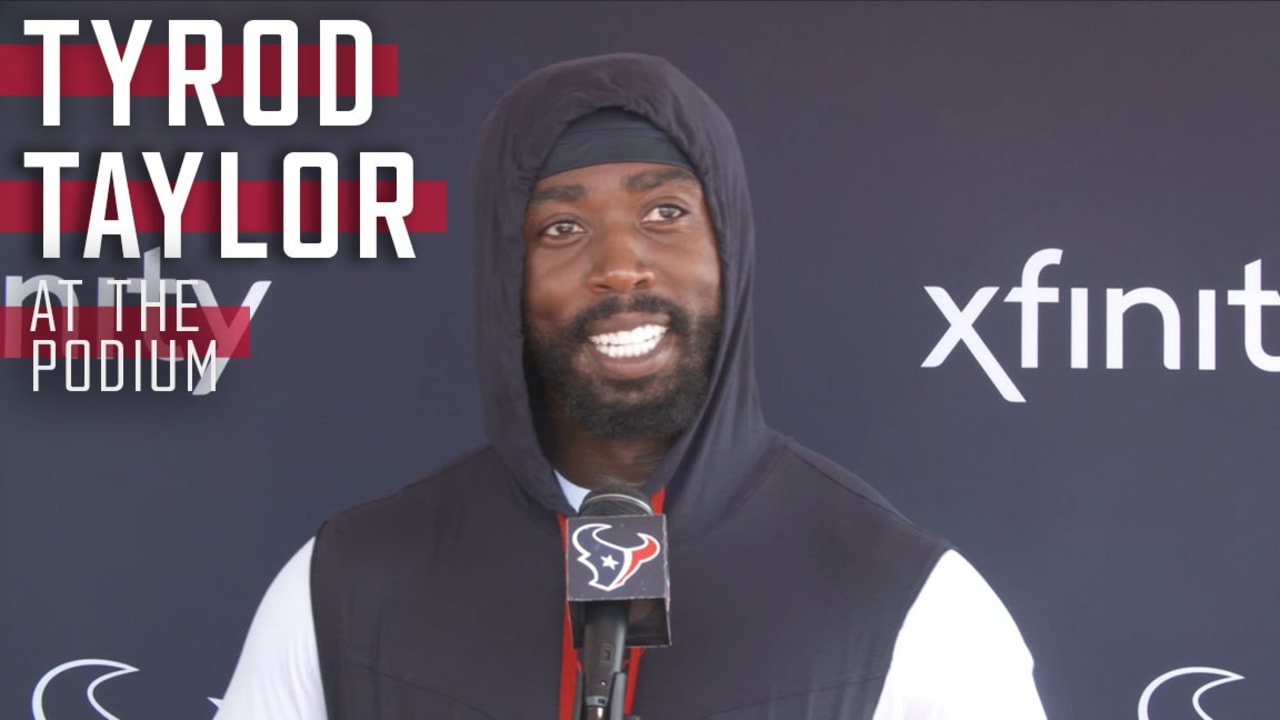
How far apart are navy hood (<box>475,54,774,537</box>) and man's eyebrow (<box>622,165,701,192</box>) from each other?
0.02 metres

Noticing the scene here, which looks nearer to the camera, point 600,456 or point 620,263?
point 620,263

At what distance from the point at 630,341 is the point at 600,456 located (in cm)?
17

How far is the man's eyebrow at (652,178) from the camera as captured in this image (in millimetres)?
1643

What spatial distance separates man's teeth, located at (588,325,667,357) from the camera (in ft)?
5.39

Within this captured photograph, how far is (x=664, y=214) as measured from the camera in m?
1.66

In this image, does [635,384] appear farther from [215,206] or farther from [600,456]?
[215,206]

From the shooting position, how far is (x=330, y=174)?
2479 mm

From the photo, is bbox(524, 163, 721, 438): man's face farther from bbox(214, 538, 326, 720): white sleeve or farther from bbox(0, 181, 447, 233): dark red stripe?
bbox(0, 181, 447, 233): dark red stripe

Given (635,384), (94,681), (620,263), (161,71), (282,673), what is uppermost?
(161,71)

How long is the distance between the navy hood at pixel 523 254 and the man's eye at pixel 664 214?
0.11ft

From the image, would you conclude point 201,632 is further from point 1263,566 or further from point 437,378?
point 1263,566

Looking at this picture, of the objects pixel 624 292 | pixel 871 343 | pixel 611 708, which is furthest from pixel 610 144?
pixel 871 343

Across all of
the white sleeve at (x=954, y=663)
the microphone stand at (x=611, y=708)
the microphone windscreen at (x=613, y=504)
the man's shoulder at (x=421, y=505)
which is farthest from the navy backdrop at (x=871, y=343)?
the microphone stand at (x=611, y=708)

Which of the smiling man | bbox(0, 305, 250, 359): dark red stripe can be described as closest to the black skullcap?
the smiling man
